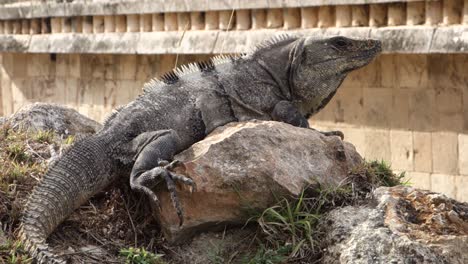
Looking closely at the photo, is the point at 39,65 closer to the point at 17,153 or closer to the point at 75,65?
the point at 75,65

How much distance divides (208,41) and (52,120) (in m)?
6.25

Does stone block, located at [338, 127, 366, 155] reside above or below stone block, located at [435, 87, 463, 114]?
below

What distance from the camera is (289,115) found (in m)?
7.82

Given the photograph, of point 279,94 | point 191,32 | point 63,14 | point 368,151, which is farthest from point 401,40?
point 63,14

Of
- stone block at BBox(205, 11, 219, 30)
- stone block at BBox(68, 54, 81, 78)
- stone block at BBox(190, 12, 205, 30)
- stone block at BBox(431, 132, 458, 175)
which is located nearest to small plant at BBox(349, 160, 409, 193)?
stone block at BBox(431, 132, 458, 175)

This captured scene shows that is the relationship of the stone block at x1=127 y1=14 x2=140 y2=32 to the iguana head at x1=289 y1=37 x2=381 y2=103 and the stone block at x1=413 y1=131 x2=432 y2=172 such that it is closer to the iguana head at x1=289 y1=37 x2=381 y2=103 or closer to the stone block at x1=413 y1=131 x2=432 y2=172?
the stone block at x1=413 y1=131 x2=432 y2=172

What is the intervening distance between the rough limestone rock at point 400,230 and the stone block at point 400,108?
6313 millimetres

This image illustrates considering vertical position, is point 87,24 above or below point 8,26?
above

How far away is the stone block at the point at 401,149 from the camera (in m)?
13.2

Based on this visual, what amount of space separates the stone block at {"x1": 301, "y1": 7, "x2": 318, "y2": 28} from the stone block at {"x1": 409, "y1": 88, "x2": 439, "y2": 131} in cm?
150

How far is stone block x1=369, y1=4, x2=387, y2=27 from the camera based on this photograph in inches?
502

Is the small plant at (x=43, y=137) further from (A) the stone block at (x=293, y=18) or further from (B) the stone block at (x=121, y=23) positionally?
(B) the stone block at (x=121, y=23)

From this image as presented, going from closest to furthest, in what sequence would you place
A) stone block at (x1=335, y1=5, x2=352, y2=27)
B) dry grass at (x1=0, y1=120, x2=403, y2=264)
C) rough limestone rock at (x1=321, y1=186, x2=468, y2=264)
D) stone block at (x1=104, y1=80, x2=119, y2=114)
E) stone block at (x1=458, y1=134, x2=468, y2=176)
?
1. rough limestone rock at (x1=321, y1=186, x2=468, y2=264)
2. dry grass at (x1=0, y1=120, x2=403, y2=264)
3. stone block at (x1=458, y1=134, x2=468, y2=176)
4. stone block at (x1=335, y1=5, x2=352, y2=27)
5. stone block at (x1=104, y1=80, x2=119, y2=114)

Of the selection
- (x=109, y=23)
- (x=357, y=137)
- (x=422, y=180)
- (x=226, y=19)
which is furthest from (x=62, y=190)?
(x=109, y=23)
